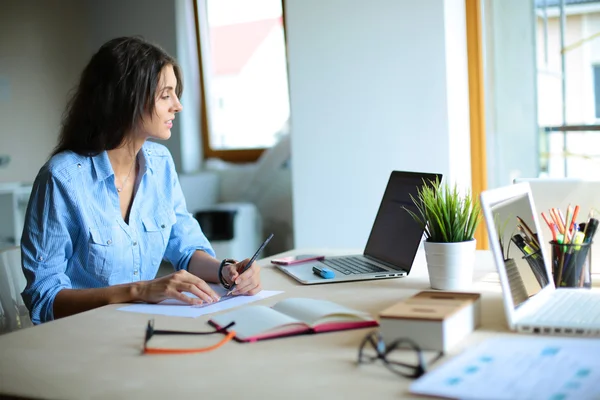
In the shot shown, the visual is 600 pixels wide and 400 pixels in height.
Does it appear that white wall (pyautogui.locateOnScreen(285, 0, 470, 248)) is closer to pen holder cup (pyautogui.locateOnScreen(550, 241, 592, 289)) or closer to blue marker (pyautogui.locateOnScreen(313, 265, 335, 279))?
blue marker (pyautogui.locateOnScreen(313, 265, 335, 279))

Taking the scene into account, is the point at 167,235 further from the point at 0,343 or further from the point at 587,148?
the point at 587,148

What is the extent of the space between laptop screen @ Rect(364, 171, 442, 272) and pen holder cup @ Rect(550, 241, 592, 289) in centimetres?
35

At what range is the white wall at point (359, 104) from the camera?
3156mm

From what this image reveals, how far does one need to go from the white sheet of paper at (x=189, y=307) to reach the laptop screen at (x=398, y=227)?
38 cm

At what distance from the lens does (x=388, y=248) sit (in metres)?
1.95

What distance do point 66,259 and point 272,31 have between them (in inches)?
157

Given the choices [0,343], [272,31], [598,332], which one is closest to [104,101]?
[0,343]

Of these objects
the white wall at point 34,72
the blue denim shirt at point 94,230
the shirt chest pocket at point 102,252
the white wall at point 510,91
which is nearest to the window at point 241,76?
the white wall at point 34,72

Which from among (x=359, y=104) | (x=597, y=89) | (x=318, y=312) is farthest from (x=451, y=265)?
(x=597, y=89)

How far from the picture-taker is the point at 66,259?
1.90m

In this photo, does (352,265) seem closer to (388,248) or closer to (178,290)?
(388,248)

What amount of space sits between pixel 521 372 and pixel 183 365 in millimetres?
521

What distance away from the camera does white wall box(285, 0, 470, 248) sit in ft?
10.4

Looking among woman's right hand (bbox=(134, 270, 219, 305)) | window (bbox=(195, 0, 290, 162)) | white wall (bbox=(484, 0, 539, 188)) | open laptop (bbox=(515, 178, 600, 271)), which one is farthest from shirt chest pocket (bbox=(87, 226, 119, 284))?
window (bbox=(195, 0, 290, 162))
